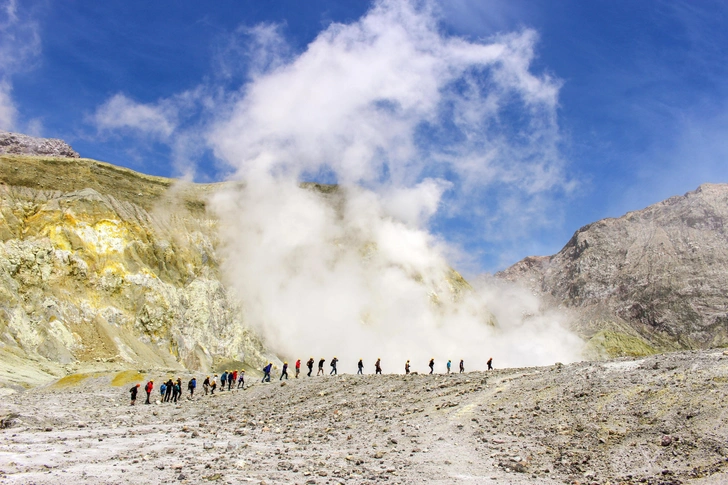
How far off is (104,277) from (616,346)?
131150mm

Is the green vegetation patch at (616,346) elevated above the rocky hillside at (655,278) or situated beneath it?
situated beneath

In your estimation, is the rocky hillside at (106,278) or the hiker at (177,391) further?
the rocky hillside at (106,278)

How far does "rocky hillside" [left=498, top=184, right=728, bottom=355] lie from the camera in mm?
143750

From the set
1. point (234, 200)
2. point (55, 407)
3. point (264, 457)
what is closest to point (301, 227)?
point (234, 200)

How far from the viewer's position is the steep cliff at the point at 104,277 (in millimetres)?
54719

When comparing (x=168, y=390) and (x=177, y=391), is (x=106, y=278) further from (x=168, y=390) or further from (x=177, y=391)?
(x=177, y=391)

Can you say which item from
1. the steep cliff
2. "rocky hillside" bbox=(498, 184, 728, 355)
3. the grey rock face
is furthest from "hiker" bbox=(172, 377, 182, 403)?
"rocky hillside" bbox=(498, 184, 728, 355)

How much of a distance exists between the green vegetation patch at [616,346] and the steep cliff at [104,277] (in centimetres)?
10316

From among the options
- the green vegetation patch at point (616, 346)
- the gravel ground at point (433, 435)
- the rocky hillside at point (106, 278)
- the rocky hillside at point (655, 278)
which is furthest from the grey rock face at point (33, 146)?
the rocky hillside at point (655, 278)

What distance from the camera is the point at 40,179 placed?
72188 millimetres

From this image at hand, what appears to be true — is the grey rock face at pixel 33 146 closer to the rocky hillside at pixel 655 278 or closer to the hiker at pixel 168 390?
the hiker at pixel 168 390

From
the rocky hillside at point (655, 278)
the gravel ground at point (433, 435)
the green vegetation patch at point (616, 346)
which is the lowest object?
the gravel ground at point (433, 435)

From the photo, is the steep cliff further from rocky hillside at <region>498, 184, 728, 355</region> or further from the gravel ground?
rocky hillside at <region>498, 184, 728, 355</region>

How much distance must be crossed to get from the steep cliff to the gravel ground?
29.9 metres
